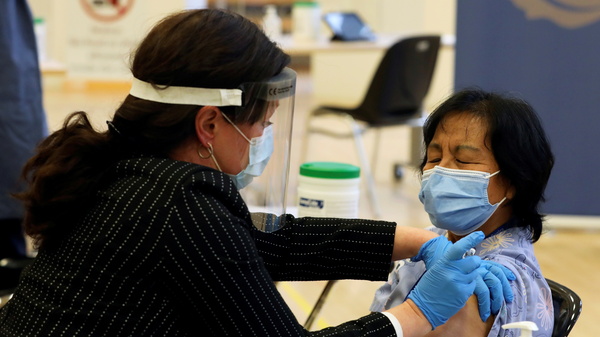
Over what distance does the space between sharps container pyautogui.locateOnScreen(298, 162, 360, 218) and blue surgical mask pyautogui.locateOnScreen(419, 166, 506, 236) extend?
0.50 metres

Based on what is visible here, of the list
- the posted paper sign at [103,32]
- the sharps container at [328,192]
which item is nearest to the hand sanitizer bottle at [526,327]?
the sharps container at [328,192]

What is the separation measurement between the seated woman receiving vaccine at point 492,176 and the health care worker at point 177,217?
0.41ft

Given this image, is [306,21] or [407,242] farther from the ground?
[407,242]

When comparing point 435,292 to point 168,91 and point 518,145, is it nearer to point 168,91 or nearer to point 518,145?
point 518,145

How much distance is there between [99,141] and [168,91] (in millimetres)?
160

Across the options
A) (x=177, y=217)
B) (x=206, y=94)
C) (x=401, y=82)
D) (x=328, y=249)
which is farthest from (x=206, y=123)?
(x=401, y=82)

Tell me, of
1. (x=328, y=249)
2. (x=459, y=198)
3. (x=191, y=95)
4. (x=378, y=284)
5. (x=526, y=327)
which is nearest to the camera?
(x=526, y=327)

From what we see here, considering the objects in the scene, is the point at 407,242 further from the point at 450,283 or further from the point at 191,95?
the point at 191,95

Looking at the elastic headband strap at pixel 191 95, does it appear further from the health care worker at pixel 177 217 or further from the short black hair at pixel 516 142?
the short black hair at pixel 516 142

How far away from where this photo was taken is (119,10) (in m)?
6.54

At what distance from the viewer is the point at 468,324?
1.49m

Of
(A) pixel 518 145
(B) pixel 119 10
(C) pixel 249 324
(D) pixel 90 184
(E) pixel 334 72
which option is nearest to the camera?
(C) pixel 249 324

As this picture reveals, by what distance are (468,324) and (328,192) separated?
2.37ft

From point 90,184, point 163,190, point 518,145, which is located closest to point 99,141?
point 90,184
